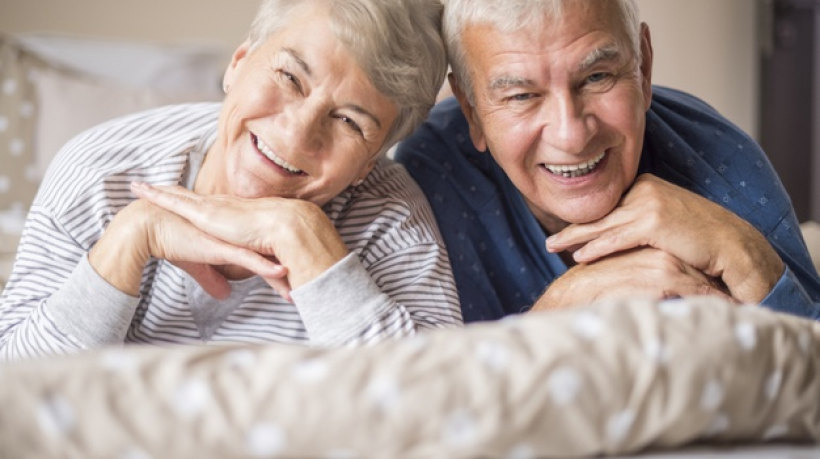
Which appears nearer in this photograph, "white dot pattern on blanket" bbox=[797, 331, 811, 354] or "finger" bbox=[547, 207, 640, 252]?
"white dot pattern on blanket" bbox=[797, 331, 811, 354]

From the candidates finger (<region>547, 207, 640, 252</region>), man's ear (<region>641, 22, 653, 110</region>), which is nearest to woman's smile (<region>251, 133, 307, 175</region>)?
finger (<region>547, 207, 640, 252</region>)

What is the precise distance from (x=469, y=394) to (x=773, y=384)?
27cm

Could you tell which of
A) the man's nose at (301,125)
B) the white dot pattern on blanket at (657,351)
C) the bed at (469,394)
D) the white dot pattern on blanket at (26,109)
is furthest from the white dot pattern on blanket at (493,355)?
the white dot pattern on blanket at (26,109)

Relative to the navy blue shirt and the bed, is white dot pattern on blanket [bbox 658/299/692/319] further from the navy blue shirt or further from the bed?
the navy blue shirt

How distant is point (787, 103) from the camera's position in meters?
4.49

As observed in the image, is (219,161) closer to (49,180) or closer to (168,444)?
(49,180)

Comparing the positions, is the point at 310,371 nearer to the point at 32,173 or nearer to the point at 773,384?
the point at 773,384

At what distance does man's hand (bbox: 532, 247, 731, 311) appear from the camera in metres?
1.37

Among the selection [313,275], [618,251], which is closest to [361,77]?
[313,275]

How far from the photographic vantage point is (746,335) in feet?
2.47

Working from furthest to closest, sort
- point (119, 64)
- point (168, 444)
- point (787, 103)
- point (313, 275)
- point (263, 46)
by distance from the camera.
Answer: point (787, 103), point (119, 64), point (263, 46), point (313, 275), point (168, 444)

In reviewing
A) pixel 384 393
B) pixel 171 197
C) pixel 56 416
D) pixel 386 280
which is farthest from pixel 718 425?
pixel 171 197

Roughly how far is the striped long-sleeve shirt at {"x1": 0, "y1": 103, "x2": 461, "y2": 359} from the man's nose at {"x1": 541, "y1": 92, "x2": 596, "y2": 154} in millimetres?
265

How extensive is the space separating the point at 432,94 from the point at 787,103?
11.6 feet
